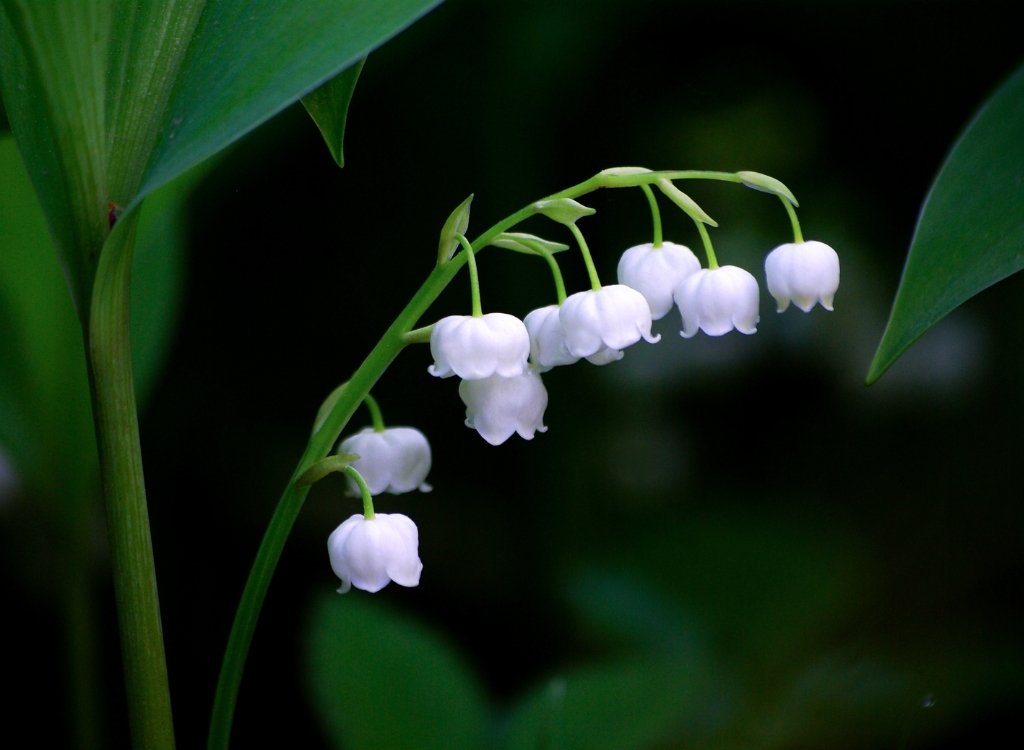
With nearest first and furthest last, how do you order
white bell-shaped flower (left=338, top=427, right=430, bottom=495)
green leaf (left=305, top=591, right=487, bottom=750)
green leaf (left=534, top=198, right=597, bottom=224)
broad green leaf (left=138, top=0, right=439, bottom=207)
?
broad green leaf (left=138, top=0, right=439, bottom=207) → green leaf (left=534, top=198, right=597, bottom=224) → white bell-shaped flower (left=338, top=427, right=430, bottom=495) → green leaf (left=305, top=591, right=487, bottom=750)

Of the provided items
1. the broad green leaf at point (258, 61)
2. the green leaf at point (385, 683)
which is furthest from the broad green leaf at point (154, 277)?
the broad green leaf at point (258, 61)

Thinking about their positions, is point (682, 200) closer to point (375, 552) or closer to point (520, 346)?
point (520, 346)

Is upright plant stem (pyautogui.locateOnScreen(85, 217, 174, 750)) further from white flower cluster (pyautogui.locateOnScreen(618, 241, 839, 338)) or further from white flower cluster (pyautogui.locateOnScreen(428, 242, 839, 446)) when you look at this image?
white flower cluster (pyautogui.locateOnScreen(618, 241, 839, 338))

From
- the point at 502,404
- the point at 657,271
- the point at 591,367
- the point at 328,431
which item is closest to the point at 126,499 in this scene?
the point at 328,431

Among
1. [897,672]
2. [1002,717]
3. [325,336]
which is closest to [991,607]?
[1002,717]

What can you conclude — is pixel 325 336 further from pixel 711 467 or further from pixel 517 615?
pixel 711 467

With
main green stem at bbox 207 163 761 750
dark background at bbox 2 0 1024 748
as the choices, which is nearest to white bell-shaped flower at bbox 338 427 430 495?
main green stem at bbox 207 163 761 750
